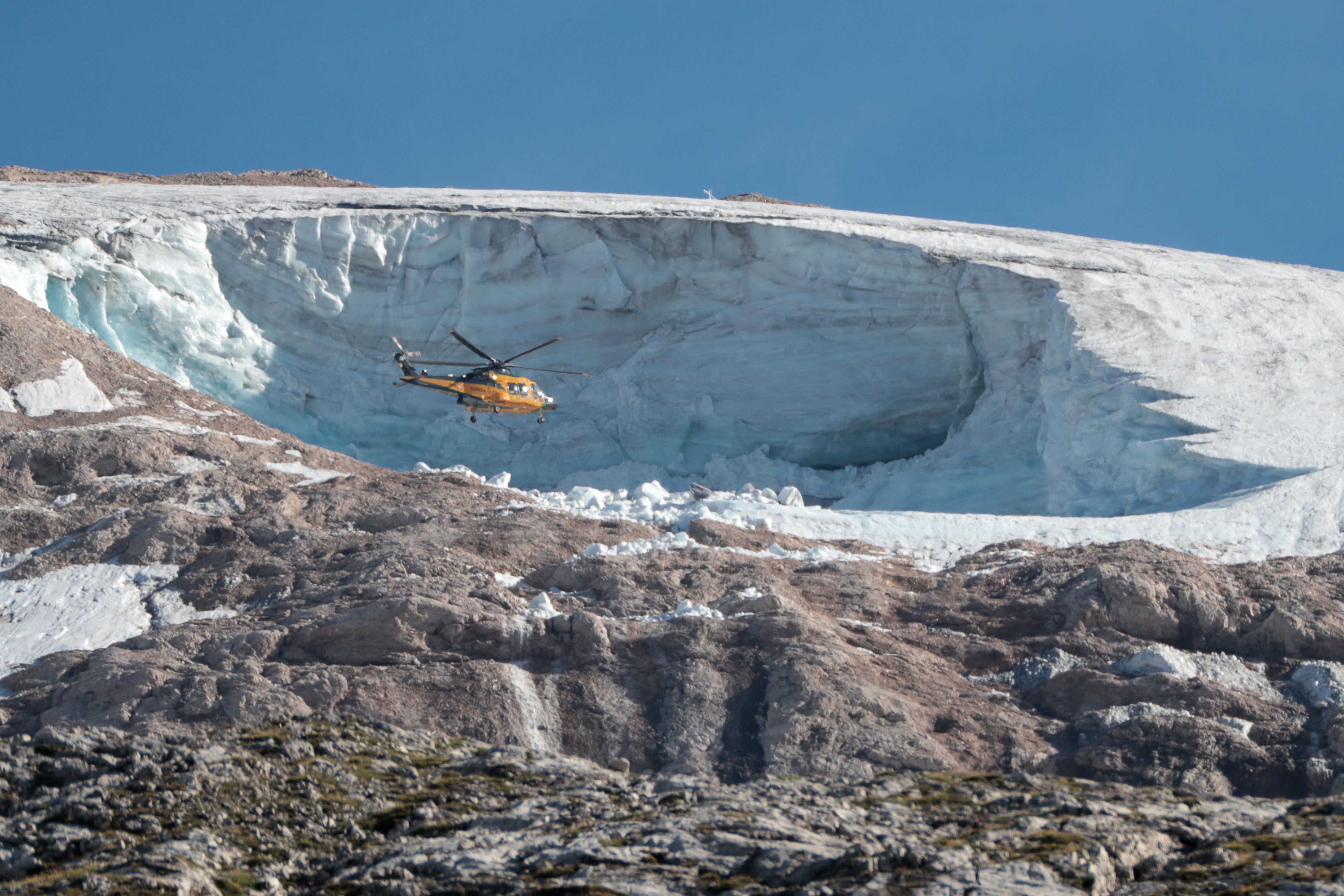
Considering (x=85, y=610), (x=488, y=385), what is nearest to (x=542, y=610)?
(x=85, y=610)

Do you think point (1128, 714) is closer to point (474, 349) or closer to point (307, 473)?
point (307, 473)

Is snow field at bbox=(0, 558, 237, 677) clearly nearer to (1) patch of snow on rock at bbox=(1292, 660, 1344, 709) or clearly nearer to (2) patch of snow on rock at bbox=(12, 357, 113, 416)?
(2) patch of snow on rock at bbox=(12, 357, 113, 416)

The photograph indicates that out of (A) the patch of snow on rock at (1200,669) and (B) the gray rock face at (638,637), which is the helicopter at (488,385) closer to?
(B) the gray rock face at (638,637)

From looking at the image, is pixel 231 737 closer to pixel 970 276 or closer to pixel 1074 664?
pixel 1074 664

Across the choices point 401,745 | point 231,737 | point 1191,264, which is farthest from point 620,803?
point 1191,264

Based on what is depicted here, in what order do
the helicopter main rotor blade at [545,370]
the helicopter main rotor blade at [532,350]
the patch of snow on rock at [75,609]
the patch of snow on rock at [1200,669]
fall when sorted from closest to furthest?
1. the patch of snow on rock at [1200,669]
2. the patch of snow on rock at [75,609]
3. the helicopter main rotor blade at [532,350]
4. the helicopter main rotor blade at [545,370]

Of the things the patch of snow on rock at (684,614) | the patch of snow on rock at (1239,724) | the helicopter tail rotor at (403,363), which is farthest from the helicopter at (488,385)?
the patch of snow on rock at (1239,724)
